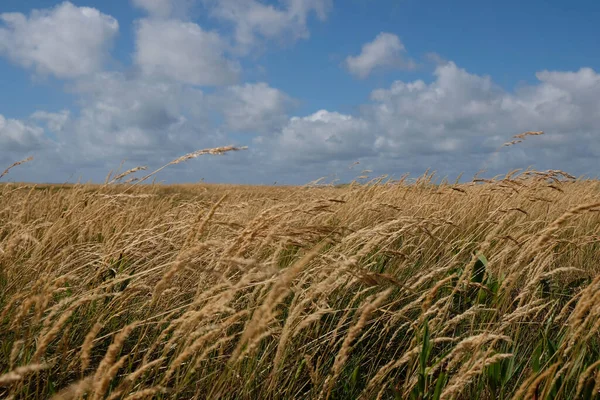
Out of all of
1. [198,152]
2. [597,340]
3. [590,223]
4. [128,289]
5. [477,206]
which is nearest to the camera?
[128,289]

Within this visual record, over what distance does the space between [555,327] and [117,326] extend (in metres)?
2.26

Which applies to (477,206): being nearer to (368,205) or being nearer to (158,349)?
(368,205)

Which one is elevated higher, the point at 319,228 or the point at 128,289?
the point at 319,228

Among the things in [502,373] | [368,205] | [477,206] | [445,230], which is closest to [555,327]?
[502,373]

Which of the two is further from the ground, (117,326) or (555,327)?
(117,326)

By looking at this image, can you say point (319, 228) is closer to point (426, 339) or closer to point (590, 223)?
point (426, 339)

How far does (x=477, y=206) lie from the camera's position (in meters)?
4.20

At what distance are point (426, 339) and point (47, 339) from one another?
1.20 meters

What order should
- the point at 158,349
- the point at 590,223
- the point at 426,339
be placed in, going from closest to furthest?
1. the point at 426,339
2. the point at 158,349
3. the point at 590,223

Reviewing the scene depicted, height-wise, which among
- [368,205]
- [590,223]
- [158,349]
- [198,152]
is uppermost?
[198,152]

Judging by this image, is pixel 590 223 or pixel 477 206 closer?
pixel 477 206

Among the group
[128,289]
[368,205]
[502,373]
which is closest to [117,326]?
[128,289]

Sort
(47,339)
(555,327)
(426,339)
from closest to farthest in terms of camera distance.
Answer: (47,339) < (426,339) < (555,327)

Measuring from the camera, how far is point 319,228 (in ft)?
6.17
